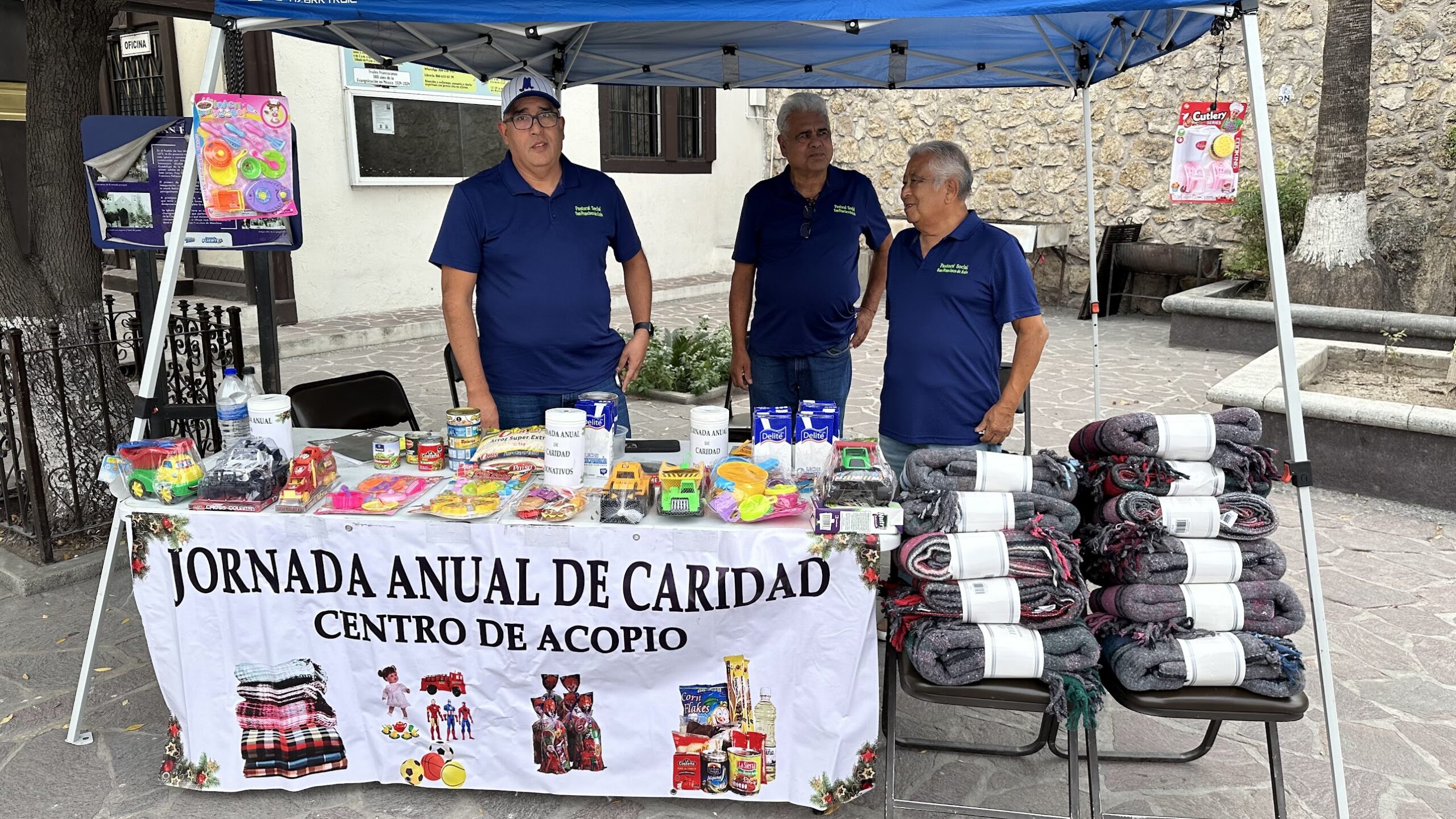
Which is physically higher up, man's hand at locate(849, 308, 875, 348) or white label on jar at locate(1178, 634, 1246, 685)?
man's hand at locate(849, 308, 875, 348)

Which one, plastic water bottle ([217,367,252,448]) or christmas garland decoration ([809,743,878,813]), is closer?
christmas garland decoration ([809,743,878,813])

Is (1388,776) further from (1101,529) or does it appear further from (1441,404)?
(1441,404)

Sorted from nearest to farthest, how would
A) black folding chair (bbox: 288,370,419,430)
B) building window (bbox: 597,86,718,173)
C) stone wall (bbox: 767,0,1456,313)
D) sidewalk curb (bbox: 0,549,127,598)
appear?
black folding chair (bbox: 288,370,419,430), sidewalk curb (bbox: 0,549,127,598), stone wall (bbox: 767,0,1456,313), building window (bbox: 597,86,718,173)

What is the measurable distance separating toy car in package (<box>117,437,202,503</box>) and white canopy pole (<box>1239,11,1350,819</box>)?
9.34 ft

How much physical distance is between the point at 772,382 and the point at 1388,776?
2.39 m

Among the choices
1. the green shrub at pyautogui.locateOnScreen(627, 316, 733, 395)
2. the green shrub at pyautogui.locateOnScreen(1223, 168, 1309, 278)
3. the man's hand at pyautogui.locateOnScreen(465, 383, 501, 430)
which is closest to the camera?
the man's hand at pyautogui.locateOnScreen(465, 383, 501, 430)

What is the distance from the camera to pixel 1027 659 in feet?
7.52

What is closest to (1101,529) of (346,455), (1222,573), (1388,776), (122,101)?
(1222,573)

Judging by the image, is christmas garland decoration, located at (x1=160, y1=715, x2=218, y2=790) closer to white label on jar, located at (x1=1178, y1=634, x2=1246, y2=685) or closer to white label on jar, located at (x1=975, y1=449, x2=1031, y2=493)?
white label on jar, located at (x1=975, y1=449, x2=1031, y2=493)

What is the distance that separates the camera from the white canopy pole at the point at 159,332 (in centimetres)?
275

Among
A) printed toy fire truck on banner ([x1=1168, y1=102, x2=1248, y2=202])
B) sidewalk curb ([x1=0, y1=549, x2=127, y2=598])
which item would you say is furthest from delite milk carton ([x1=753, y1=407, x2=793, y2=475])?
sidewalk curb ([x1=0, y1=549, x2=127, y2=598])

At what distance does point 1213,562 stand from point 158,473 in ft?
8.88

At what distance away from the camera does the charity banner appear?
248cm

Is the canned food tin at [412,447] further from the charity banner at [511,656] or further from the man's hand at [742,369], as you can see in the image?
the man's hand at [742,369]
